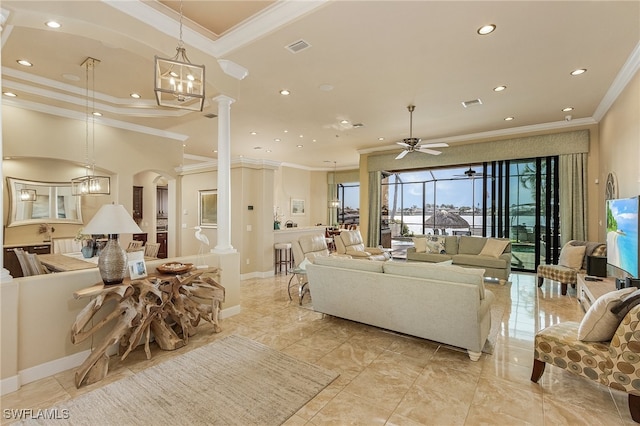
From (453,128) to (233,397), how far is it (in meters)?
6.76

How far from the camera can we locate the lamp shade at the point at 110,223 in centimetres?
281

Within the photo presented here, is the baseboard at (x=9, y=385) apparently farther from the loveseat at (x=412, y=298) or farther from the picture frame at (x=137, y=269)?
the loveseat at (x=412, y=298)

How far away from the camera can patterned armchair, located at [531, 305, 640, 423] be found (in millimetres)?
2068

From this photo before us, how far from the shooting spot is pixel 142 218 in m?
8.90

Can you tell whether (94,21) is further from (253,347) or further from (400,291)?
(400,291)

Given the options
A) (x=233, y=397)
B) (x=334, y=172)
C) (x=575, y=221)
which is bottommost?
(x=233, y=397)

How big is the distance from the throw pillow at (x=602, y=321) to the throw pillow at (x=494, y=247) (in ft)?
13.5

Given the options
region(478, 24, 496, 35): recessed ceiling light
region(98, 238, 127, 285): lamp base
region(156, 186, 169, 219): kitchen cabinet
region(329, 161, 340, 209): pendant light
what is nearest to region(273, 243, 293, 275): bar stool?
region(98, 238, 127, 285): lamp base

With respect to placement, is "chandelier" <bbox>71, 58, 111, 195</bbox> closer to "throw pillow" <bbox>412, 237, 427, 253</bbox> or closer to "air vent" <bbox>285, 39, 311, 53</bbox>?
"air vent" <bbox>285, 39, 311, 53</bbox>

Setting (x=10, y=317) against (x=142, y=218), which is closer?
(x=10, y=317)

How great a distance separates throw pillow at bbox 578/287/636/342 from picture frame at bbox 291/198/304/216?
32.1 feet

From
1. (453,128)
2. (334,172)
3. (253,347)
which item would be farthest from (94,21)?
(334,172)

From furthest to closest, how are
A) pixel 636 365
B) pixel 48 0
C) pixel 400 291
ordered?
1. pixel 400 291
2. pixel 48 0
3. pixel 636 365

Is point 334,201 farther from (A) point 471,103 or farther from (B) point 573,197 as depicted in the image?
(B) point 573,197
